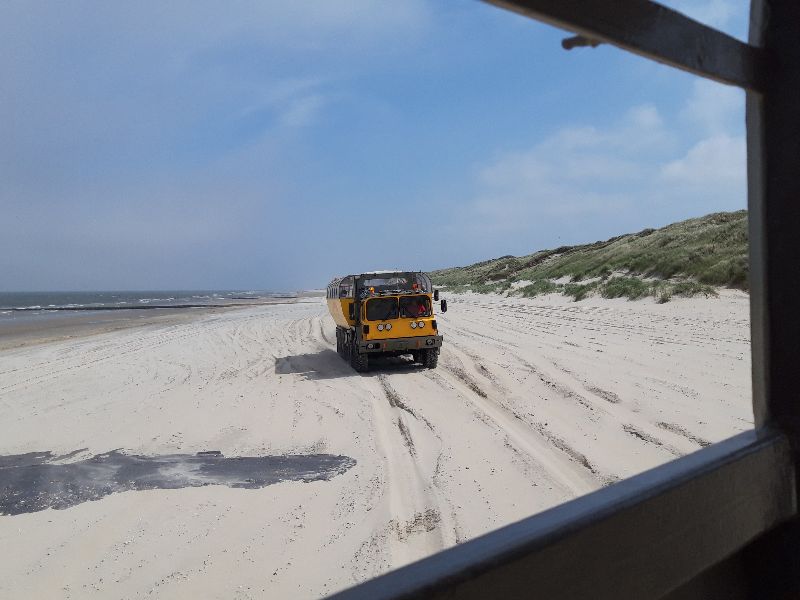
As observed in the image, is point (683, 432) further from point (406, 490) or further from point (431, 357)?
point (431, 357)

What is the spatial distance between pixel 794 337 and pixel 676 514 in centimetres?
68

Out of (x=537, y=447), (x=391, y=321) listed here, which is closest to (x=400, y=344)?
(x=391, y=321)

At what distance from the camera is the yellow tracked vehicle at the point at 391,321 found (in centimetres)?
1314

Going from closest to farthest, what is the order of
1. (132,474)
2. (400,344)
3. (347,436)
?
(132,474), (347,436), (400,344)

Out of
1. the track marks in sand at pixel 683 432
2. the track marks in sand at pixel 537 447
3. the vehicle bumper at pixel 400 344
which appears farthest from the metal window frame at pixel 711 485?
the vehicle bumper at pixel 400 344

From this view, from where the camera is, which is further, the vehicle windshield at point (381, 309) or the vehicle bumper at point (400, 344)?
the vehicle windshield at point (381, 309)

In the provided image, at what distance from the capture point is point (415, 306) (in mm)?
13500

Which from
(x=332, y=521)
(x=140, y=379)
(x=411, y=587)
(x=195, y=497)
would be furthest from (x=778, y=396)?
(x=140, y=379)

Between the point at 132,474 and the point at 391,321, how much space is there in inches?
278

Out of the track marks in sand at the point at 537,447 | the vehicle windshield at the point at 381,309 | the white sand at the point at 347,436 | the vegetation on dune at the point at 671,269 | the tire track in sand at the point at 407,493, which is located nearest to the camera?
the white sand at the point at 347,436

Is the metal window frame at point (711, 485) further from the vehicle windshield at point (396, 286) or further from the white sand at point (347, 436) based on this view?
the vehicle windshield at point (396, 286)

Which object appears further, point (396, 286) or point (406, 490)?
point (396, 286)

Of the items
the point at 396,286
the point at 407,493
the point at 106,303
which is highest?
the point at 396,286

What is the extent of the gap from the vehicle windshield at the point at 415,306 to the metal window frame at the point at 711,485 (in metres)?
11.6
